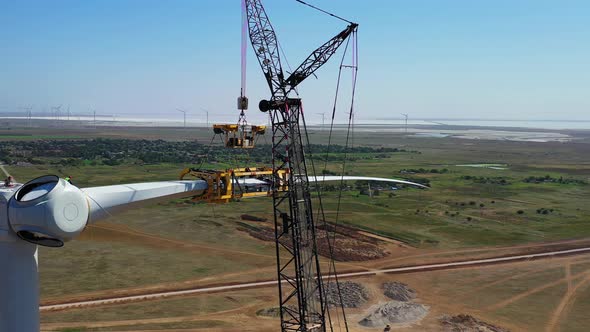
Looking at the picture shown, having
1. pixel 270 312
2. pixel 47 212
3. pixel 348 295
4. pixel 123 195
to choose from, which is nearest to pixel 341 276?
pixel 348 295

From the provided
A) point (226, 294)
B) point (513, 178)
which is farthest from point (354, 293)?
point (513, 178)

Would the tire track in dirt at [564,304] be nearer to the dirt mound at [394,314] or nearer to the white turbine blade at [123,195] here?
the dirt mound at [394,314]

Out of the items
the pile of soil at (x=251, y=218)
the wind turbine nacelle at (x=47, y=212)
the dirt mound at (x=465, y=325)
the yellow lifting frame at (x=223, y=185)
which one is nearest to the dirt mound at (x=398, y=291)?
the dirt mound at (x=465, y=325)

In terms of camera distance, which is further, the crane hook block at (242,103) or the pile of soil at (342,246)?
the pile of soil at (342,246)

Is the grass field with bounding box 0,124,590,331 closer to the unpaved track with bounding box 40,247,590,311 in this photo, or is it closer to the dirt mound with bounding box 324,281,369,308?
the unpaved track with bounding box 40,247,590,311

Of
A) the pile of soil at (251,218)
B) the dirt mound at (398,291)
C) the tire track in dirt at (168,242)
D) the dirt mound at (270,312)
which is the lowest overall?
the dirt mound at (270,312)

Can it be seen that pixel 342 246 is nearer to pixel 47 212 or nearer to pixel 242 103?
pixel 242 103

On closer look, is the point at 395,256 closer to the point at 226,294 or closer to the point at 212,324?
the point at 226,294

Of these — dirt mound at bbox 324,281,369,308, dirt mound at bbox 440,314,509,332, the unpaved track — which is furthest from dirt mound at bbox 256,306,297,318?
dirt mound at bbox 440,314,509,332
